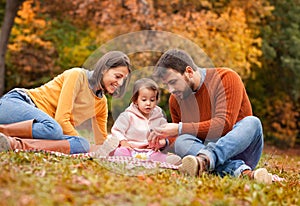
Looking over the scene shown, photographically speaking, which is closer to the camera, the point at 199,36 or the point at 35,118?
the point at 35,118

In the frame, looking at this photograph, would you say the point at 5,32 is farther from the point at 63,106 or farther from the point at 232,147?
the point at 232,147

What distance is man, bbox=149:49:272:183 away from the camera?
4148mm

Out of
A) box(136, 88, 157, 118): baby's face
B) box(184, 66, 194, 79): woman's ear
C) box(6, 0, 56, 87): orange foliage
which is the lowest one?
box(6, 0, 56, 87): orange foliage

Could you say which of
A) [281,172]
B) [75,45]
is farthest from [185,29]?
[281,172]

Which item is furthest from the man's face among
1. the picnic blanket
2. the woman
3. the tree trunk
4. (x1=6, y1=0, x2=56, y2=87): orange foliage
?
(x1=6, y1=0, x2=56, y2=87): orange foliage

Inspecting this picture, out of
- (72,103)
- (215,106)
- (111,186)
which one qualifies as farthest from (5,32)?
(111,186)

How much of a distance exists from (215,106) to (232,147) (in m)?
0.44

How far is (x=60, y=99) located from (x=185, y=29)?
8899 millimetres

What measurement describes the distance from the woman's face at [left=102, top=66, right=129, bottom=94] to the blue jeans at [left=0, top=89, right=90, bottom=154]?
1.75 feet

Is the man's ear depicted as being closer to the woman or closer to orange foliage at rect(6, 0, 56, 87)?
the woman

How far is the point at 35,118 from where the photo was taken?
15.5 feet

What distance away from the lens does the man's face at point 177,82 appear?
429 centimetres

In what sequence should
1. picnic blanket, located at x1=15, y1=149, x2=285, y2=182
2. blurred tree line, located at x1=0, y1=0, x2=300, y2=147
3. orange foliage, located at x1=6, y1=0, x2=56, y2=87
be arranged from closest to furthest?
picnic blanket, located at x1=15, y1=149, x2=285, y2=182 < blurred tree line, located at x1=0, y1=0, x2=300, y2=147 < orange foliage, located at x1=6, y1=0, x2=56, y2=87

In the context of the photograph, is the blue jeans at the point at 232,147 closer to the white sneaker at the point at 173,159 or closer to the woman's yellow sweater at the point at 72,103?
the white sneaker at the point at 173,159
